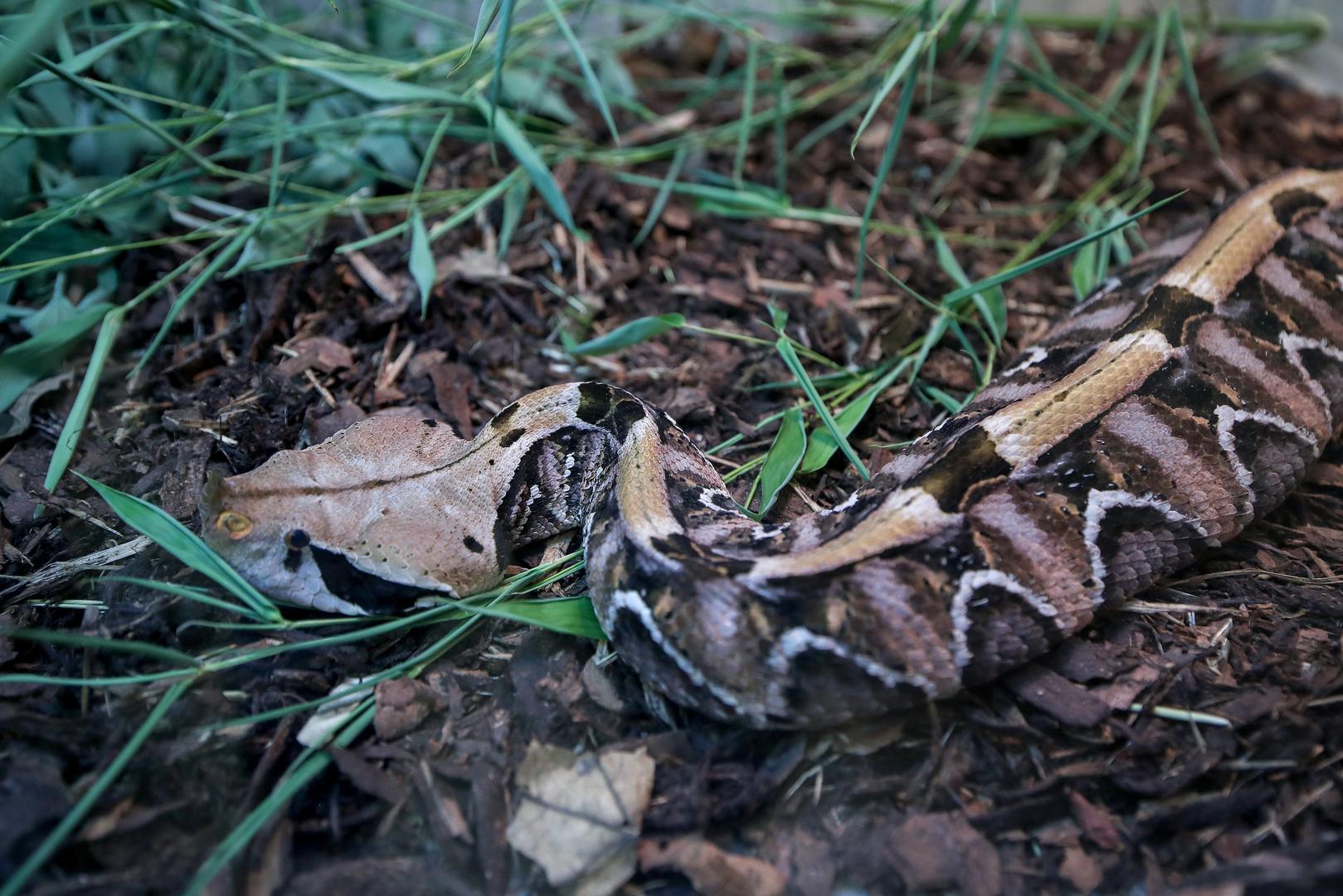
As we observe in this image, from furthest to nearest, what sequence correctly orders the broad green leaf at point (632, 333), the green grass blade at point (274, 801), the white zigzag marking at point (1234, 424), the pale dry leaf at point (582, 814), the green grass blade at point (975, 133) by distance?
the green grass blade at point (975, 133) < the broad green leaf at point (632, 333) < the white zigzag marking at point (1234, 424) < the pale dry leaf at point (582, 814) < the green grass blade at point (274, 801)

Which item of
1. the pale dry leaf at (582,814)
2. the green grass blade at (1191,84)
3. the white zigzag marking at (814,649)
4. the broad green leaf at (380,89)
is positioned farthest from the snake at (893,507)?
the broad green leaf at (380,89)

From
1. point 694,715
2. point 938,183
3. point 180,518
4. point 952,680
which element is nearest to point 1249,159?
point 938,183

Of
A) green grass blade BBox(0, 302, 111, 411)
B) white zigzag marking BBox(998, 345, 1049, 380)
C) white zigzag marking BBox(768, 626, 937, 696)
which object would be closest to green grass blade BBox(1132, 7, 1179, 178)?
white zigzag marking BBox(998, 345, 1049, 380)

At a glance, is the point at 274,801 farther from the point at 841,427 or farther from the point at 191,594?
the point at 841,427

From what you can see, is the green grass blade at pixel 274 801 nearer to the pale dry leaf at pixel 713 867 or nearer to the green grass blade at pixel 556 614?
the green grass blade at pixel 556 614

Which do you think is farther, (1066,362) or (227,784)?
(1066,362)

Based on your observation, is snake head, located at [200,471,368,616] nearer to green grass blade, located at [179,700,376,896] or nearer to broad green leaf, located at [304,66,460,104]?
green grass blade, located at [179,700,376,896]

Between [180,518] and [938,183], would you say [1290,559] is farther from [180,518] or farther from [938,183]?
[180,518]
